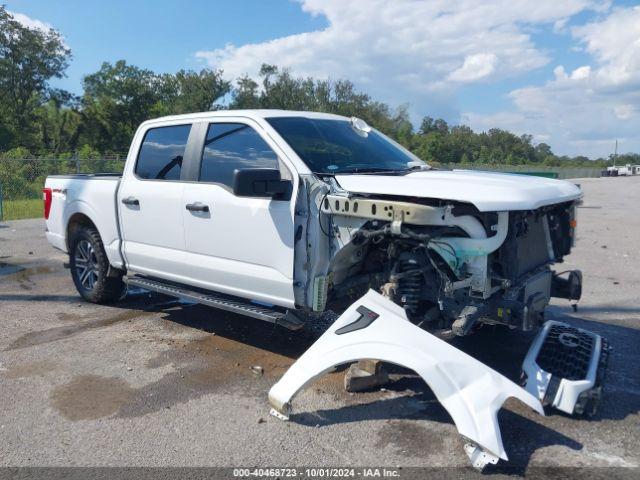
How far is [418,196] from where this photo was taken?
12.3 ft

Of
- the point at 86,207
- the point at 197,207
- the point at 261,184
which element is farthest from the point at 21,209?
the point at 261,184

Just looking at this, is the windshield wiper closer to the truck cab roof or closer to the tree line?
the truck cab roof

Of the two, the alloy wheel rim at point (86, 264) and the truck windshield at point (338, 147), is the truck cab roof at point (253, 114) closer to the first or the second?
the truck windshield at point (338, 147)

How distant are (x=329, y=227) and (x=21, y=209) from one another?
713 inches

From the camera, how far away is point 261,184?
4223 mm

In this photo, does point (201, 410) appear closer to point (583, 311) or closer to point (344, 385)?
point (344, 385)

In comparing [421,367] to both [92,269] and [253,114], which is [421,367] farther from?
[92,269]

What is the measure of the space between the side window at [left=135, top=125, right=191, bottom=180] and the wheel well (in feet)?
3.94

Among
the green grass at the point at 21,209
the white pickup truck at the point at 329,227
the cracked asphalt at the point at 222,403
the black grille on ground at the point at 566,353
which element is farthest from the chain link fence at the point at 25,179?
the black grille on ground at the point at 566,353

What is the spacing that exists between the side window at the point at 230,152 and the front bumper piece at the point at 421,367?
5.12 feet

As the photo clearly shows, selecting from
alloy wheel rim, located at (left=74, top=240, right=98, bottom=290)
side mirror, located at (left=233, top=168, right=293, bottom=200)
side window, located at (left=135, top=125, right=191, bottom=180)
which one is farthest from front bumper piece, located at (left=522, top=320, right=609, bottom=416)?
alloy wheel rim, located at (left=74, top=240, right=98, bottom=290)

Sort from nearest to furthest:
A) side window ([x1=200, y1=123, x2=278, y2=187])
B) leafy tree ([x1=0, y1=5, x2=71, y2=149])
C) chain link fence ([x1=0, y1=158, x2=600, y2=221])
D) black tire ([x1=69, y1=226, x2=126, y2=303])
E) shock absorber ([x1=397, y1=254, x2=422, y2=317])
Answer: shock absorber ([x1=397, y1=254, x2=422, y2=317]), side window ([x1=200, y1=123, x2=278, y2=187]), black tire ([x1=69, y1=226, x2=126, y2=303]), chain link fence ([x1=0, y1=158, x2=600, y2=221]), leafy tree ([x1=0, y1=5, x2=71, y2=149])

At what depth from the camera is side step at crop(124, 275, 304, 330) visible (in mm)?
4516

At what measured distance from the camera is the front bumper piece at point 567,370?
3.73 meters
